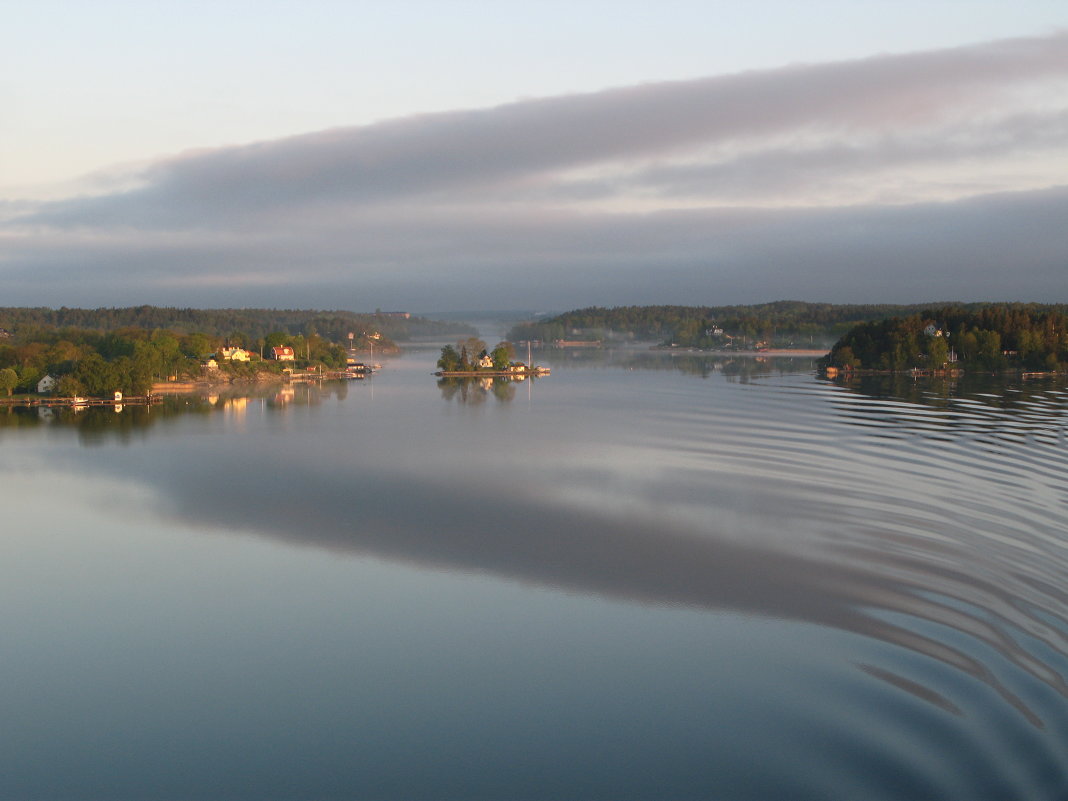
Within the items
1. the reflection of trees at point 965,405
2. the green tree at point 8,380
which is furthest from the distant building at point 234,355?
the reflection of trees at point 965,405

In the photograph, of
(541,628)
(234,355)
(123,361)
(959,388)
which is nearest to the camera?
(541,628)

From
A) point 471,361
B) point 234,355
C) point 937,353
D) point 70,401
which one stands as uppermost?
point 937,353

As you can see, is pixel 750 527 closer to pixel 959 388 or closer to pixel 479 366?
pixel 959 388

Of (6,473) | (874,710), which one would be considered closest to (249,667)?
(874,710)

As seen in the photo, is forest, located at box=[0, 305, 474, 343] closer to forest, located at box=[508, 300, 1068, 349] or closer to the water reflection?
forest, located at box=[508, 300, 1068, 349]

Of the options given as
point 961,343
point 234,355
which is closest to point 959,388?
point 961,343
